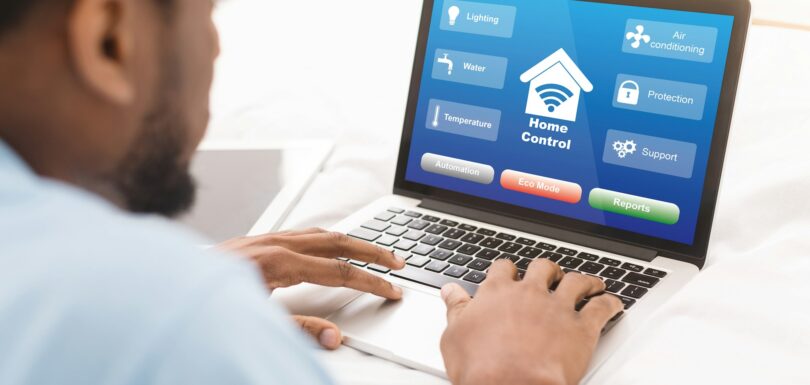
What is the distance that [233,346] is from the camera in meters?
0.35

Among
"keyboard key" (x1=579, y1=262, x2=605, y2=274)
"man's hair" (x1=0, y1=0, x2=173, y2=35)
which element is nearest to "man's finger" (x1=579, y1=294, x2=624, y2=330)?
"keyboard key" (x1=579, y1=262, x2=605, y2=274)

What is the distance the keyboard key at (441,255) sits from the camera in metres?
0.99

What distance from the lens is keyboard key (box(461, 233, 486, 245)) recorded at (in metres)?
1.04

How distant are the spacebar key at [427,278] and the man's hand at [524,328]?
6 centimetres

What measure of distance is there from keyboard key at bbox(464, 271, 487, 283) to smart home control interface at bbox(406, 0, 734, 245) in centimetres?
17

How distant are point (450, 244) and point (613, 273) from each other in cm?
19

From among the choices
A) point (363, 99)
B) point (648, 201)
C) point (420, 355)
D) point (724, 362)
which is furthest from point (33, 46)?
point (363, 99)

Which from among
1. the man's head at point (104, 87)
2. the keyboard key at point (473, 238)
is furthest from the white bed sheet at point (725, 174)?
the man's head at point (104, 87)

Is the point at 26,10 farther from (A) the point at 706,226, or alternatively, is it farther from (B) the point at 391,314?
(A) the point at 706,226

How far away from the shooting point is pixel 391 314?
2.89 feet

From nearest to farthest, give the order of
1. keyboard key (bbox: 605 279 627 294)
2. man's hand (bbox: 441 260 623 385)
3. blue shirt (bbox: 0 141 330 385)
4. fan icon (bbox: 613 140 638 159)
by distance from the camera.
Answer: blue shirt (bbox: 0 141 330 385) → man's hand (bbox: 441 260 623 385) → keyboard key (bbox: 605 279 627 294) → fan icon (bbox: 613 140 638 159)

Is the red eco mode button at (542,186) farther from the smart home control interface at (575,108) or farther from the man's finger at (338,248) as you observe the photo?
the man's finger at (338,248)

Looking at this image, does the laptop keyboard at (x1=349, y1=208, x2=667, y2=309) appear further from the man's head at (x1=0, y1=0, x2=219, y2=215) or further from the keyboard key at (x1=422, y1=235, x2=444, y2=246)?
the man's head at (x1=0, y1=0, x2=219, y2=215)

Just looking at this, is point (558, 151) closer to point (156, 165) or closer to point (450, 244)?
point (450, 244)
